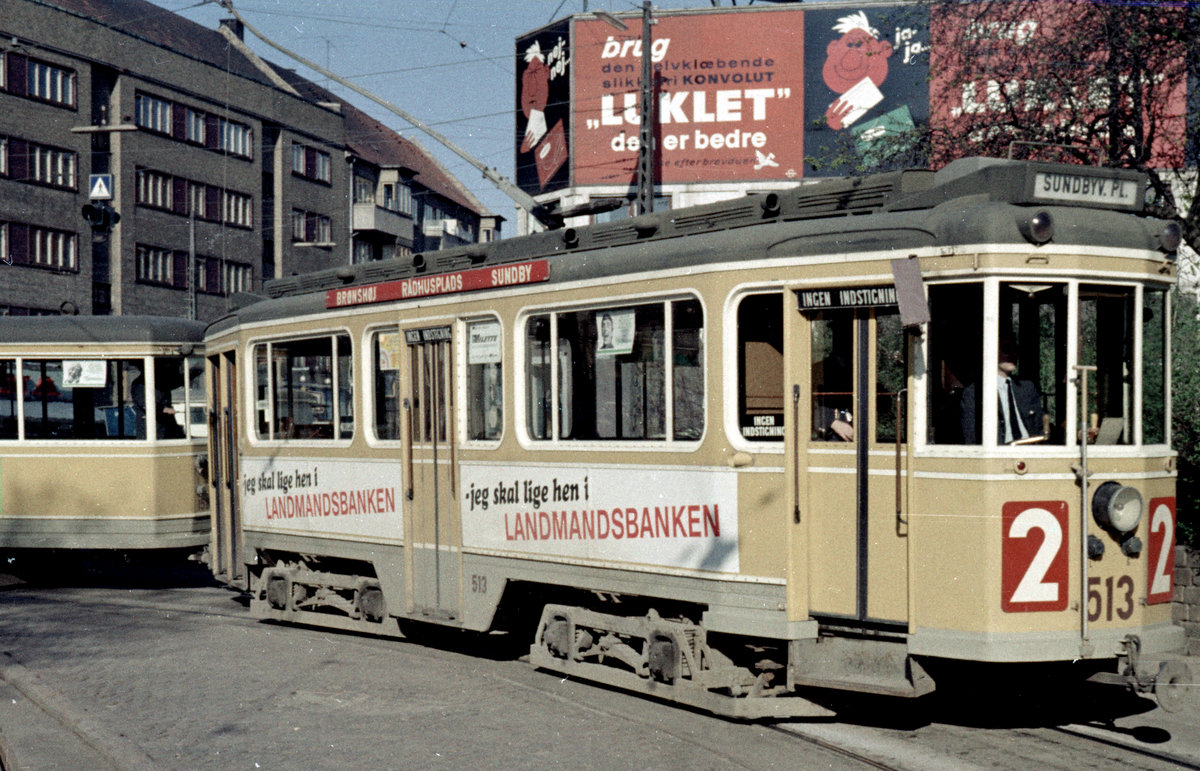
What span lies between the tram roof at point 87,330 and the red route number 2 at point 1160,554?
11410 millimetres

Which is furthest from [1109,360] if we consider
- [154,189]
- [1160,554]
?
[154,189]

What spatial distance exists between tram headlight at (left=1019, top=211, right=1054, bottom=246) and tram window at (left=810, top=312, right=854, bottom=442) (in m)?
1.08

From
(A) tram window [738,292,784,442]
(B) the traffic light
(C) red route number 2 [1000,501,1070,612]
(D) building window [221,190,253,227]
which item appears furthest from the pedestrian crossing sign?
(C) red route number 2 [1000,501,1070,612]

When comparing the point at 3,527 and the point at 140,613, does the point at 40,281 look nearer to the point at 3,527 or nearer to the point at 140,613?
the point at 3,527

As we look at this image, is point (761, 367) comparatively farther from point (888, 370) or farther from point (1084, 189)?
point (1084, 189)

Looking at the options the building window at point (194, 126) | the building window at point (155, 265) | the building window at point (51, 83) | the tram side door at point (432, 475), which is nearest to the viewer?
the tram side door at point (432, 475)

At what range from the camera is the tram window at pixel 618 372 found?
8969 mm

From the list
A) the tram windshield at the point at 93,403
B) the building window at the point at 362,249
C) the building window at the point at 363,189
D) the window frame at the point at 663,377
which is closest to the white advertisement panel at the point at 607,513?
the window frame at the point at 663,377

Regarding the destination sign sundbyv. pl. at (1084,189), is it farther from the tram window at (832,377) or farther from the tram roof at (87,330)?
the tram roof at (87,330)

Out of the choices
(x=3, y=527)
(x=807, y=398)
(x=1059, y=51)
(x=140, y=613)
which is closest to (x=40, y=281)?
(x=3, y=527)

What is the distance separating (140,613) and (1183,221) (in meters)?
10.1

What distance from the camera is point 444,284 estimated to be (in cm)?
1105

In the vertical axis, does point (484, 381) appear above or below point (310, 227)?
below

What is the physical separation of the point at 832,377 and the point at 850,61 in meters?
20.4
